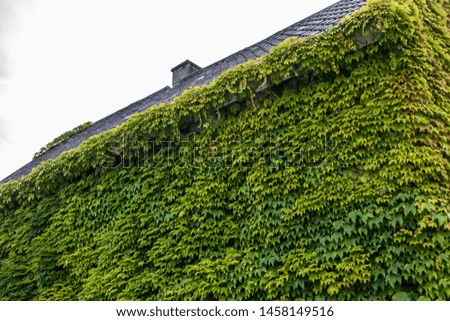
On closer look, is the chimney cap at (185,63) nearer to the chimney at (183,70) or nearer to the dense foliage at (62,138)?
the chimney at (183,70)

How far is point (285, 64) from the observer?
5789mm

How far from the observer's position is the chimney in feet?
40.2

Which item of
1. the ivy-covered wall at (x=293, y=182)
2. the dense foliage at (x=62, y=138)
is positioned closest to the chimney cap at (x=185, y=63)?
the dense foliage at (x=62, y=138)

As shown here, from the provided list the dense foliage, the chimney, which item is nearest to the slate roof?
the chimney

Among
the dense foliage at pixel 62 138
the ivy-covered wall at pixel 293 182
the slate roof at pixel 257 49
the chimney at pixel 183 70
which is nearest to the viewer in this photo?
the ivy-covered wall at pixel 293 182

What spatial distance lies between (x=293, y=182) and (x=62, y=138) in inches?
432

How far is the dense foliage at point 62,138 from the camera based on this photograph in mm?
14086

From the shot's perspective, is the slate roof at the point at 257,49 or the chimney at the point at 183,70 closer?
the slate roof at the point at 257,49

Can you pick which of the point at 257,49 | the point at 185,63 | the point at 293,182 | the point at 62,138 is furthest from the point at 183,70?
the point at 293,182

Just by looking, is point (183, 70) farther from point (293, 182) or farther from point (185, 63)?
point (293, 182)

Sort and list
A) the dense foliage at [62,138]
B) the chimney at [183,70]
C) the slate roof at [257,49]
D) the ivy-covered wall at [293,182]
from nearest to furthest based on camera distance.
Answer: the ivy-covered wall at [293,182] < the slate roof at [257,49] < the chimney at [183,70] < the dense foliage at [62,138]

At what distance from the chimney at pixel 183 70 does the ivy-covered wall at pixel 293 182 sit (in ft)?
16.7

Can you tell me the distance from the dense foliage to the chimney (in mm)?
3865

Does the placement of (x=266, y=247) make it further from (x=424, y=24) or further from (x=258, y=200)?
(x=424, y=24)
